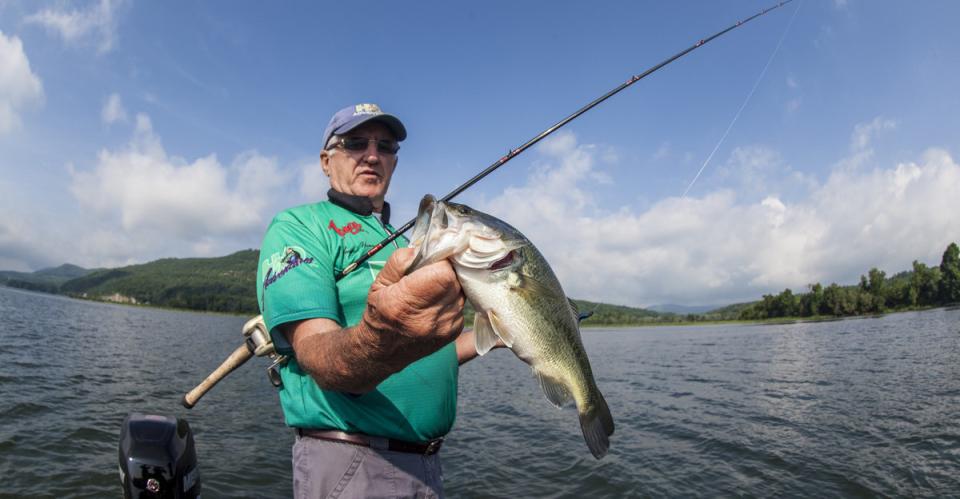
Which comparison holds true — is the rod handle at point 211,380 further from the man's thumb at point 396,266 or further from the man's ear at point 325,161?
the man's thumb at point 396,266

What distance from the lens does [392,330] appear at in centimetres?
194

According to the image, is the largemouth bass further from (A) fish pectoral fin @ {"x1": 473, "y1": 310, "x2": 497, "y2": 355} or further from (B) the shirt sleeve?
(B) the shirt sleeve

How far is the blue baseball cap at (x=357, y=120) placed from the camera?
12.3 ft

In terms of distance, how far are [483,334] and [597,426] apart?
1.25 meters

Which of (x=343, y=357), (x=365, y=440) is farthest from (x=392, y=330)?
(x=365, y=440)

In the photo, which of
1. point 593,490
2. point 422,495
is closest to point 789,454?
point 593,490

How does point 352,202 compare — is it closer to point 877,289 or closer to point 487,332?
point 487,332

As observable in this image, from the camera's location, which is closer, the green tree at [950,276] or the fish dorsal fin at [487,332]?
the fish dorsal fin at [487,332]

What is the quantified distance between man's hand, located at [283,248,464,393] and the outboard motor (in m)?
2.94

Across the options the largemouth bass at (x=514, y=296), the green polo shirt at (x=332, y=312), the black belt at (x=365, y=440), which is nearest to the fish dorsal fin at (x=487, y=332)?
the largemouth bass at (x=514, y=296)

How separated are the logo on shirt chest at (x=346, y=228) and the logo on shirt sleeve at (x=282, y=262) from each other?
1.42 ft

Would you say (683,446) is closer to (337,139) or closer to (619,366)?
(337,139)

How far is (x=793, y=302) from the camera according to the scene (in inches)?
4574

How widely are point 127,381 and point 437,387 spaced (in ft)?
73.2
